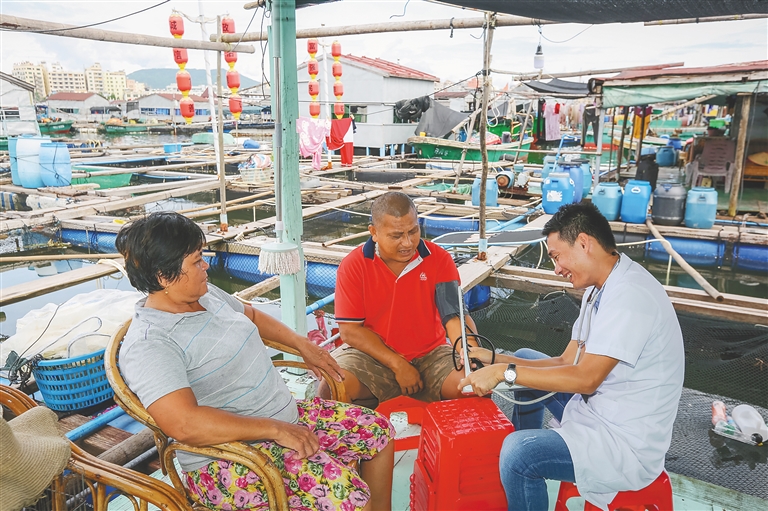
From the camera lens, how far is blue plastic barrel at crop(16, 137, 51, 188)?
12602mm

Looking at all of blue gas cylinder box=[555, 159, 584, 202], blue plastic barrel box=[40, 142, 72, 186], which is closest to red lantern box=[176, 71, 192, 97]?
blue plastic barrel box=[40, 142, 72, 186]

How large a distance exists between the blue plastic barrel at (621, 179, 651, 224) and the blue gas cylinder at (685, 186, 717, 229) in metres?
0.64

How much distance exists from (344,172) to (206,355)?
13.7m

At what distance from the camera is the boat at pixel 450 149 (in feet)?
57.2

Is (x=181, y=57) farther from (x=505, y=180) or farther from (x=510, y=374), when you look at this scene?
(x=510, y=374)

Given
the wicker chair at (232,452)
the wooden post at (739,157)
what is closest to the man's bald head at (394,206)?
the wicker chair at (232,452)

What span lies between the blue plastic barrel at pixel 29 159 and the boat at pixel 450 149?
40.7ft

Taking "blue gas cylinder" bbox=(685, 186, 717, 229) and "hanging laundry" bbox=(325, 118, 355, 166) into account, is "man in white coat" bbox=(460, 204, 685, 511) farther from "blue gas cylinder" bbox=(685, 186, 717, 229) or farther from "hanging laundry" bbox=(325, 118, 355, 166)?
"hanging laundry" bbox=(325, 118, 355, 166)

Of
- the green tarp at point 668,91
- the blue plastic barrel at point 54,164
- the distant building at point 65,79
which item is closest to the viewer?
the green tarp at point 668,91

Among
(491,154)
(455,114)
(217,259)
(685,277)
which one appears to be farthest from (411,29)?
(455,114)

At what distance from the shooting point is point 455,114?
20.5 metres

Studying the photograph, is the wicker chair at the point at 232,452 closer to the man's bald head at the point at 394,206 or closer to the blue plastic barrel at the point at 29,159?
the man's bald head at the point at 394,206

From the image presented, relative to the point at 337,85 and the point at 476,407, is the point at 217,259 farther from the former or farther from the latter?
the point at 337,85

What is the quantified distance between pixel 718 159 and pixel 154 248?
10922 millimetres
